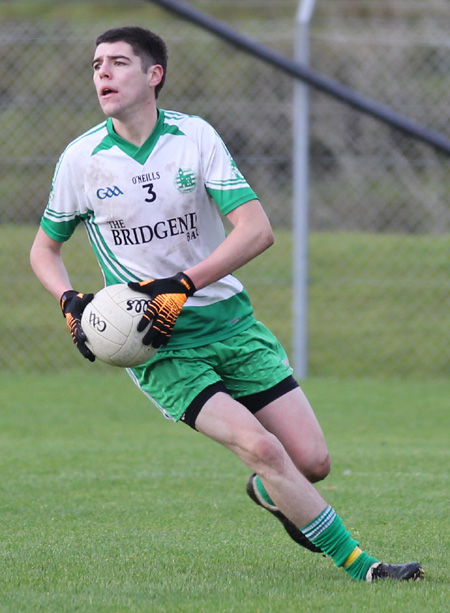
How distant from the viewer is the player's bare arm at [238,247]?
4.08 metres

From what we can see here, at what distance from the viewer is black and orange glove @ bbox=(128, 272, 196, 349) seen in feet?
13.0

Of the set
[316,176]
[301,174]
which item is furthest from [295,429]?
[316,176]

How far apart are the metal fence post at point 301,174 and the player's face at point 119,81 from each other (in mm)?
6097

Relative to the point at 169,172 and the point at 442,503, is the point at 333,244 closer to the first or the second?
the point at 442,503

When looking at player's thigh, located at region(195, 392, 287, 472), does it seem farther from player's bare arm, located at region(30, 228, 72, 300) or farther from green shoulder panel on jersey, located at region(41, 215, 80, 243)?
green shoulder panel on jersey, located at region(41, 215, 80, 243)

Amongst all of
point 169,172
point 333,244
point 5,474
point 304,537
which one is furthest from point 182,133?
point 333,244

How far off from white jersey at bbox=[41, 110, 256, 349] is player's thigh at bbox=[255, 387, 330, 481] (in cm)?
39

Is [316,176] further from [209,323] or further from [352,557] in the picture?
[352,557]

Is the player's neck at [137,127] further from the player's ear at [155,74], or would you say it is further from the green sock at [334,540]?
the green sock at [334,540]

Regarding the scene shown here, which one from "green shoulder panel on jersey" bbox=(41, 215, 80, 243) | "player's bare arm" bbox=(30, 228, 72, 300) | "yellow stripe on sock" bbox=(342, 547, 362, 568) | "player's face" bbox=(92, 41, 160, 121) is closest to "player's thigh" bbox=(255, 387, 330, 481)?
"yellow stripe on sock" bbox=(342, 547, 362, 568)

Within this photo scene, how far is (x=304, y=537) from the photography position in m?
4.43

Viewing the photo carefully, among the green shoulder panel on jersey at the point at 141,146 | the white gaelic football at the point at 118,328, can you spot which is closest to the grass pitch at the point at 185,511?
the white gaelic football at the point at 118,328

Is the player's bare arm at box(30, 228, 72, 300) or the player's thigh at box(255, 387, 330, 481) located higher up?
the player's bare arm at box(30, 228, 72, 300)

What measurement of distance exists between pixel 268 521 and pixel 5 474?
1968 mm
